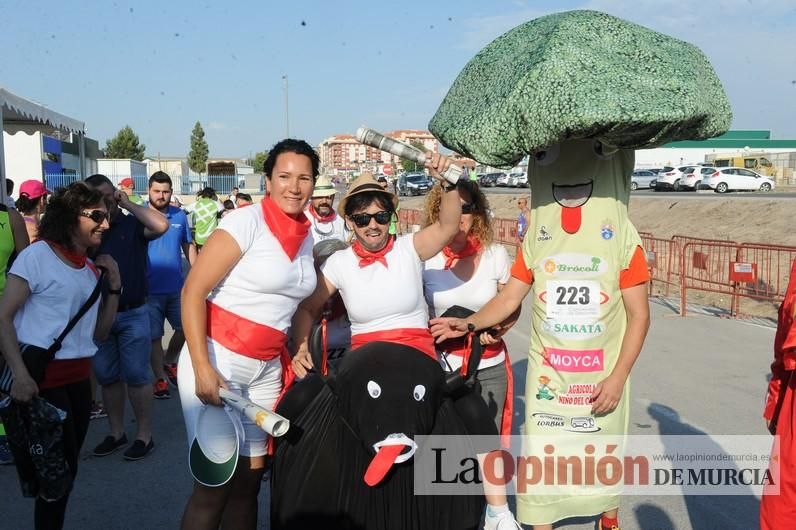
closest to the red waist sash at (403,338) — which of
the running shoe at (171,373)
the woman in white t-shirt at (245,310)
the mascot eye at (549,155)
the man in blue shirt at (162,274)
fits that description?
the woman in white t-shirt at (245,310)

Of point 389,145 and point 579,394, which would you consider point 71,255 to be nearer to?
point 389,145

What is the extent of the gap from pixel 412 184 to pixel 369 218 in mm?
42151

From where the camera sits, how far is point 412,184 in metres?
45.3

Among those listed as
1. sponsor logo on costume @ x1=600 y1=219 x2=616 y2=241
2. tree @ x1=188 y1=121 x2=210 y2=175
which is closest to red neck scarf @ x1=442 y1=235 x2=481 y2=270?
sponsor logo on costume @ x1=600 y1=219 x2=616 y2=241

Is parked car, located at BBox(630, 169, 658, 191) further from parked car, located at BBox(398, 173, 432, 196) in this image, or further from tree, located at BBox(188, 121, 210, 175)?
tree, located at BBox(188, 121, 210, 175)

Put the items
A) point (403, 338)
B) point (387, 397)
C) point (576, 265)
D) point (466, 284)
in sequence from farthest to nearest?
point (466, 284), point (576, 265), point (403, 338), point (387, 397)

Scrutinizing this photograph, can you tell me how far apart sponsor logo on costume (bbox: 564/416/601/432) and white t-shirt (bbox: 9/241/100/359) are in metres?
2.52

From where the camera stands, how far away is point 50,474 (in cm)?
346

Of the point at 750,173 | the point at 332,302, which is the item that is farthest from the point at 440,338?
the point at 750,173

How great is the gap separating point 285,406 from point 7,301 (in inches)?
63.0

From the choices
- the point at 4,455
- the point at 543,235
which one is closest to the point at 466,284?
the point at 543,235

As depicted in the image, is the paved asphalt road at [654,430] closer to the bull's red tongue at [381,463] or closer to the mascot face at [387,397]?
the mascot face at [387,397]

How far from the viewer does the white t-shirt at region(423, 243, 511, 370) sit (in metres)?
4.15

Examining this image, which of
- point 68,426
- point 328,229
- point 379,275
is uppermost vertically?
point 328,229
